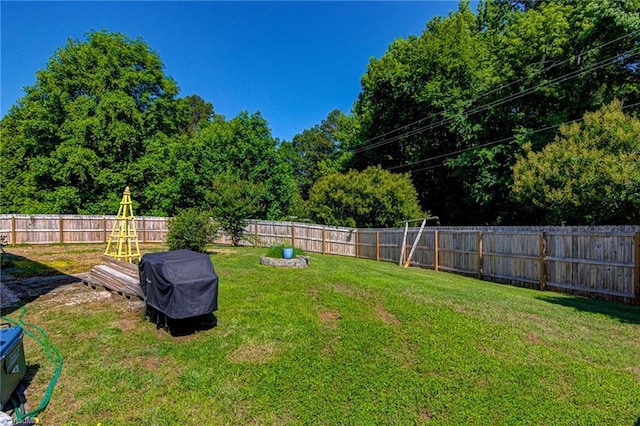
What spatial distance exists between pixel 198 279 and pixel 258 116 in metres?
21.8

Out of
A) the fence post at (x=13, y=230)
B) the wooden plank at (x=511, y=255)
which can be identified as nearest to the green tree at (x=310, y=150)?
the fence post at (x=13, y=230)

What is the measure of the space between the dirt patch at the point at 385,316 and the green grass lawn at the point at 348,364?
0.04m

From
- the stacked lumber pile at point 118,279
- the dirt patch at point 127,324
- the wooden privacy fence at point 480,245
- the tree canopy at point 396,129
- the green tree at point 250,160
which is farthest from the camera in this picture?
the green tree at point 250,160

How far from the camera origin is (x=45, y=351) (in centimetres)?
493

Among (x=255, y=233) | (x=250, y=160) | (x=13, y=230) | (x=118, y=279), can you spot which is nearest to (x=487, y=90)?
(x=250, y=160)

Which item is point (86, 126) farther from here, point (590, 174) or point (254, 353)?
point (590, 174)

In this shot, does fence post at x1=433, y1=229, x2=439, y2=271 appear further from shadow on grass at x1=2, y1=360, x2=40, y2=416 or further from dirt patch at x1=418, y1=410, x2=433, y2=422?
shadow on grass at x1=2, y1=360, x2=40, y2=416

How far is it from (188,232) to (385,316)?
864cm

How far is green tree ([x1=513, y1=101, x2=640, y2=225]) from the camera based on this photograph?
1079 centimetres

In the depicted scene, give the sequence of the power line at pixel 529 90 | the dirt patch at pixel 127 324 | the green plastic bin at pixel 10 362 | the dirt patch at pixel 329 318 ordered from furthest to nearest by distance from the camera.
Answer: the power line at pixel 529 90, the dirt patch at pixel 329 318, the dirt patch at pixel 127 324, the green plastic bin at pixel 10 362

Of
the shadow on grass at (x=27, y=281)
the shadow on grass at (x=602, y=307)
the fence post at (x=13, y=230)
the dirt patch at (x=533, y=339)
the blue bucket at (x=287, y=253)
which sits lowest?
the shadow on grass at (x=602, y=307)

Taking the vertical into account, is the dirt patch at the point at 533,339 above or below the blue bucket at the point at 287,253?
below

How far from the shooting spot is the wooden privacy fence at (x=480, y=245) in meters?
8.36

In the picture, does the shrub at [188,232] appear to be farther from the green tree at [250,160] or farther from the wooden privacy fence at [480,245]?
the green tree at [250,160]
